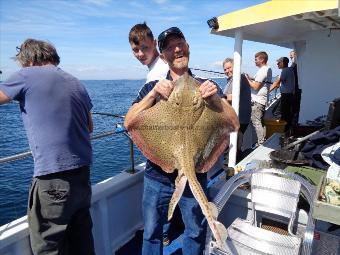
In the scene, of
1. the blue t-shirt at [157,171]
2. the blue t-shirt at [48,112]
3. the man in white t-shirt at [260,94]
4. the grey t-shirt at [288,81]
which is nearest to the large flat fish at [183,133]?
the blue t-shirt at [157,171]

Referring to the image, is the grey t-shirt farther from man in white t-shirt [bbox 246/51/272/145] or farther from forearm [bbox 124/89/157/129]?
forearm [bbox 124/89/157/129]

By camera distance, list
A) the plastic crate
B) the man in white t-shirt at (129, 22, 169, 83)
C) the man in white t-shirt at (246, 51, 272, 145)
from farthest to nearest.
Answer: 1. the man in white t-shirt at (246, 51, 272, 145)
2. the man in white t-shirt at (129, 22, 169, 83)
3. the plastic crate

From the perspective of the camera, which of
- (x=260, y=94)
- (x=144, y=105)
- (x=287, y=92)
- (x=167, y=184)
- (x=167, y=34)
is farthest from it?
(x=287, y=92)

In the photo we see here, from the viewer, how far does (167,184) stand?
2.82 meters

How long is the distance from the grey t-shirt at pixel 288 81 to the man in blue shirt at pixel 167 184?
21.8 feet

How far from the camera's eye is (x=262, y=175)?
10.2 feet

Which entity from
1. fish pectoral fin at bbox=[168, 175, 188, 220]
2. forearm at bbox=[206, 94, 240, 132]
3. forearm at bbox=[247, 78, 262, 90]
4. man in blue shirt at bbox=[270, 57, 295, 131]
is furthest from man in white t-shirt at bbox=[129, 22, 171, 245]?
man in blue shirt at bbox=[270, 57, 295, 131]

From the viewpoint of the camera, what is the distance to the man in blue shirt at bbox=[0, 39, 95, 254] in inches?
101

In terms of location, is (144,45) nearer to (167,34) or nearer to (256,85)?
(167,34)

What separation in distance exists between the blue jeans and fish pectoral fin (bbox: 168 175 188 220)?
0.55 meters

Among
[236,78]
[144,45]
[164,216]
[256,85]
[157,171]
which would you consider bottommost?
[164,216]

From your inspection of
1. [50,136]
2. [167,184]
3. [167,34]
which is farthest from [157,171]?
[167,34]

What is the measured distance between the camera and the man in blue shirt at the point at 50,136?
8.45ft

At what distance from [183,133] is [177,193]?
43cm
